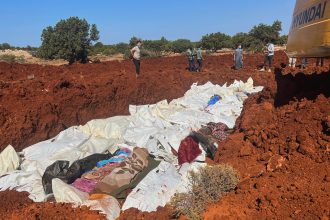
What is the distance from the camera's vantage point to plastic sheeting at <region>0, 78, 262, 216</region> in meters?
6.18

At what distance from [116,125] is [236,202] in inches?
213

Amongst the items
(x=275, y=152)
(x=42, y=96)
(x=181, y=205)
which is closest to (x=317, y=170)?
(x=275, y=152)

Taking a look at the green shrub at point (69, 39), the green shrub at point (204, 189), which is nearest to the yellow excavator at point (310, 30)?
the green shrub at point (204, 189)

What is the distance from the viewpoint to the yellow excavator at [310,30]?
4723mm

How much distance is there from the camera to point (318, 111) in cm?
546

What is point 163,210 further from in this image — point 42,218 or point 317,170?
point 317,170

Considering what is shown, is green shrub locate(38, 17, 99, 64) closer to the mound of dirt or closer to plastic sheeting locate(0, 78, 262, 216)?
plastic sheeting locate(0, 78, 262, 216)

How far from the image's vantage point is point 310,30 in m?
5.41

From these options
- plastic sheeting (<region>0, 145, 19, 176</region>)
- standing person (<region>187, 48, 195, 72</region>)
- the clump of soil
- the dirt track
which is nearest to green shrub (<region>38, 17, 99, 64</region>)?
standing person (<region>187, 48, 195, 72</region>)

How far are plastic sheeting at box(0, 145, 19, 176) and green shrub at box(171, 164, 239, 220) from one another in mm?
4163

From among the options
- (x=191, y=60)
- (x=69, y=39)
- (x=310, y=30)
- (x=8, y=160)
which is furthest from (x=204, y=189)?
(x=69, y=39)

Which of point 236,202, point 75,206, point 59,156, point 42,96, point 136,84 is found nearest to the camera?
point 236,202

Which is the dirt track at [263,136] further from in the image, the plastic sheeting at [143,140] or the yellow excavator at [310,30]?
the yellow excavator at [310,30]

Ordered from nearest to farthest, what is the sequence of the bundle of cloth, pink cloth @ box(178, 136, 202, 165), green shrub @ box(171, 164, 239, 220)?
green shrub @ box(171, 164, 239, 220) < the bundle of cloth < pink cloth @ box(178, 136, 202, 165)
